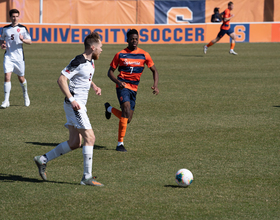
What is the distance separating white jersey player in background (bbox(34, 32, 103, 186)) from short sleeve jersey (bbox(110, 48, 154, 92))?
2.11 metres

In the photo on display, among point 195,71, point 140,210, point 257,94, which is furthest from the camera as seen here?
point 195,71

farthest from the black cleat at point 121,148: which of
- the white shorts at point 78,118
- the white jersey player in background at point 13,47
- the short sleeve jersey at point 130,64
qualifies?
the white jersey player in background at point 13,47

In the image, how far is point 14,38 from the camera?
11.7m

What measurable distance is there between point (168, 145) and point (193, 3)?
100ft

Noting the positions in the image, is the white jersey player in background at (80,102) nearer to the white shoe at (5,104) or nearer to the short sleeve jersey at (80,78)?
the short sleeve jersey at (80,78)

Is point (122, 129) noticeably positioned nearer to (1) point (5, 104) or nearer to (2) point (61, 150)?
(2) point (61, 150)

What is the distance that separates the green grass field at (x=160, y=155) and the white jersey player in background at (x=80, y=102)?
322 mm

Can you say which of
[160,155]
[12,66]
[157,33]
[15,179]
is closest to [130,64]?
[160,155]

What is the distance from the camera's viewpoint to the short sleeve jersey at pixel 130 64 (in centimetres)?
828

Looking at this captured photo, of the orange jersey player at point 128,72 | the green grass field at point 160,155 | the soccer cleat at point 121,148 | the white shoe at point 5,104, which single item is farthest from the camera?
the white shoe at point 5,104

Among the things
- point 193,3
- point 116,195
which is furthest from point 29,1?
point 116,195

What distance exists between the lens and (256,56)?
2331 cm

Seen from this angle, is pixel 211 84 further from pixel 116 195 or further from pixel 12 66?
pixel 116 195

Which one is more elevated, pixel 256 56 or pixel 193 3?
pixel 193 3
